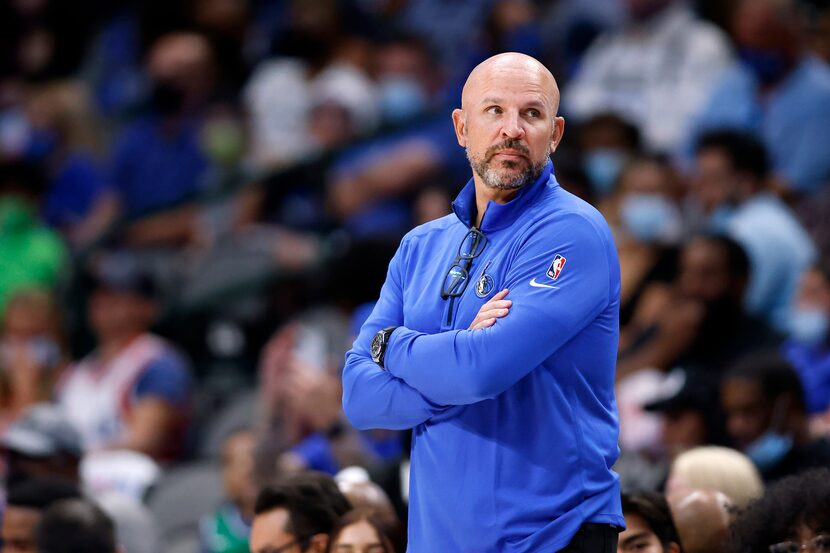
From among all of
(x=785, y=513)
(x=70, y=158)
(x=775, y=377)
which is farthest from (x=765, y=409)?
(x=70, y=158)

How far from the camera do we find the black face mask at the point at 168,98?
11.0m

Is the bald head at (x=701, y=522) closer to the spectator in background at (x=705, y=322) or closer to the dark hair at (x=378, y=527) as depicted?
the dark hair at (x=378, y=527)

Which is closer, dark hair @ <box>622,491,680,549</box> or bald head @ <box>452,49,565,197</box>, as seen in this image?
bald head @ <box>452,49,565,197</box>

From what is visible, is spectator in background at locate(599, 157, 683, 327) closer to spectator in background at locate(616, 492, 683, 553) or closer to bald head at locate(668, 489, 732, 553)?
bald head at locate(668, 489, 732, 553)

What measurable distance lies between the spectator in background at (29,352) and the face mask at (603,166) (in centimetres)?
358

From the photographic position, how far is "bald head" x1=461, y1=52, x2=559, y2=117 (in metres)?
3.45

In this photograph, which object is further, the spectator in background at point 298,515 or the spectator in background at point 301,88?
the spectator in background at point 301,88

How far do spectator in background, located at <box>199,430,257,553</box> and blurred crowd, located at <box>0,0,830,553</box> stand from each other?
0.02m

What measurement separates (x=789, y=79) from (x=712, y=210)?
123 cm

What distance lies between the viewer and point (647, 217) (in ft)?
26.3

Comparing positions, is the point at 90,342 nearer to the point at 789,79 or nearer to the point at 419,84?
the point at 419,84

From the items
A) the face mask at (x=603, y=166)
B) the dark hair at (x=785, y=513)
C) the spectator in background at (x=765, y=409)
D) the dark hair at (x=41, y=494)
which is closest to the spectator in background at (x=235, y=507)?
the dark hair at (x=41, y=494)

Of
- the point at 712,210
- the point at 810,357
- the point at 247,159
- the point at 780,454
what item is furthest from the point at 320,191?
the point at 780,454

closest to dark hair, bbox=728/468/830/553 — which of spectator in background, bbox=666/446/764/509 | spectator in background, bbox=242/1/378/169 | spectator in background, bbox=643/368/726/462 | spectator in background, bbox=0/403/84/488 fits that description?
spectator in background, bbox=666/446/764/509
